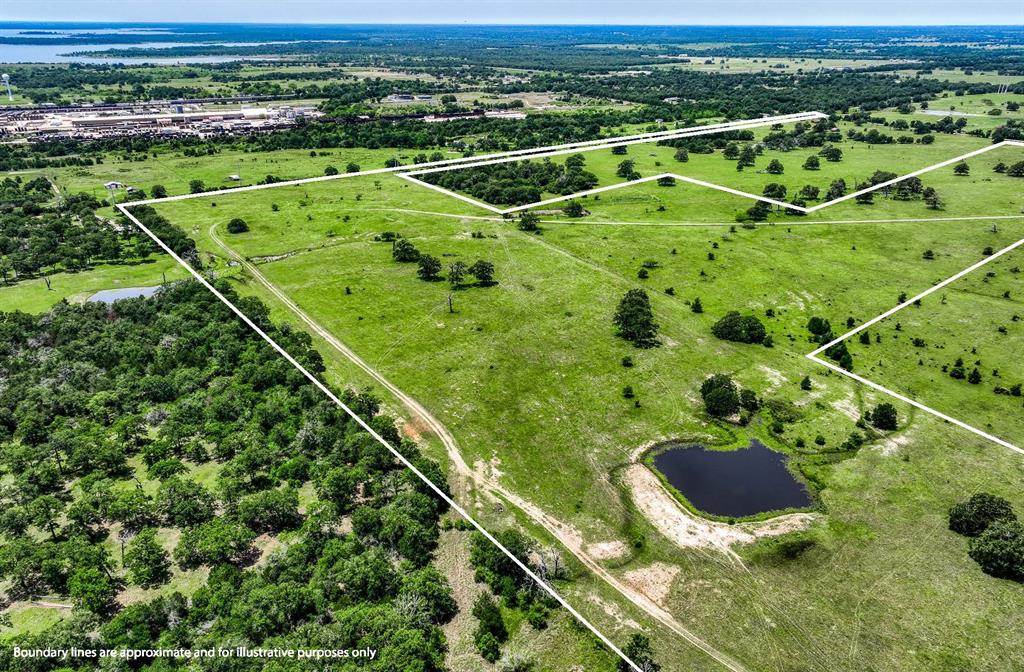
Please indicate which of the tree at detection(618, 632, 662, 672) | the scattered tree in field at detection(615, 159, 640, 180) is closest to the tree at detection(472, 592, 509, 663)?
the tree at detection(618, 632, 662, 672)

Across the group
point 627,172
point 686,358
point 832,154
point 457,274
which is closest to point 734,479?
point 686,358

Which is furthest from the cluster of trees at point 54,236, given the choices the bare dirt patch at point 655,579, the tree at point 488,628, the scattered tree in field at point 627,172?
the bare dirt patch at point 655,579

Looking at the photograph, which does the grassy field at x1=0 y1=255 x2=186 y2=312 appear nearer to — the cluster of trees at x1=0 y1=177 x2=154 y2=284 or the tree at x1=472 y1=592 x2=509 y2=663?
the cluster of trees at x1=0 y1=177 x2=154 y2=284

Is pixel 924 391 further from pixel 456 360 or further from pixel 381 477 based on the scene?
pixel 381 477

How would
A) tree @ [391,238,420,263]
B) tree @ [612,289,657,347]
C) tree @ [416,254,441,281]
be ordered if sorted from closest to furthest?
tree @ [612,289,657,347]
tree @ [416,254,441,281]
tree @ [391,238,420,263]

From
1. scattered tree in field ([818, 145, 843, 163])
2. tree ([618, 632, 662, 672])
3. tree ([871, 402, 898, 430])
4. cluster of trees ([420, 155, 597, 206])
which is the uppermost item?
scattered tree in field ([818, 145, 843, 163])

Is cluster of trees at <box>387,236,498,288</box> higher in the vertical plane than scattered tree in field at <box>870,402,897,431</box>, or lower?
higher

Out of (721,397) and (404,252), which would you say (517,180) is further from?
(721,397)
